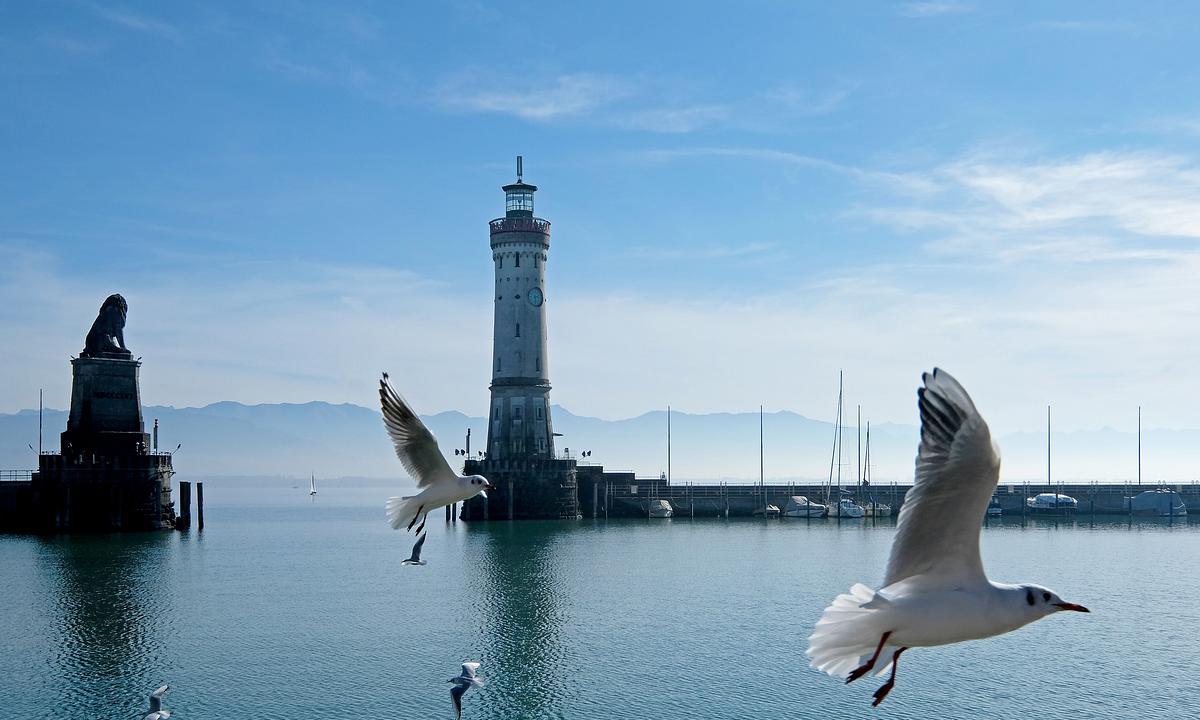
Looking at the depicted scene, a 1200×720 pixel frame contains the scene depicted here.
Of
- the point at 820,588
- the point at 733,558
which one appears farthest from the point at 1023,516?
the point at 820,588

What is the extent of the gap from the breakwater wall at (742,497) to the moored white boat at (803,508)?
3.75 feet

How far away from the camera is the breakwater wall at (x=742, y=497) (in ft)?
335

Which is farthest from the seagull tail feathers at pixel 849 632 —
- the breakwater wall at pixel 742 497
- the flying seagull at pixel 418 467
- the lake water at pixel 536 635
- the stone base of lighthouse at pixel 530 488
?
the breakwater wall at pixel 742 497

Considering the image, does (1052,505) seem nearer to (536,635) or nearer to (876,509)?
(876,509)

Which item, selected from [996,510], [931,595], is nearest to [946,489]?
[931,595]

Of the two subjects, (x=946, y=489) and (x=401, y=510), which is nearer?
(x=946, y=489)

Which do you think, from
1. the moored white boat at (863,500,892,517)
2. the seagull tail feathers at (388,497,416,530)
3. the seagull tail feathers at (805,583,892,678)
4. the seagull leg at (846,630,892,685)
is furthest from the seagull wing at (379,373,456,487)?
the moored white boat at (863,500,892,517)

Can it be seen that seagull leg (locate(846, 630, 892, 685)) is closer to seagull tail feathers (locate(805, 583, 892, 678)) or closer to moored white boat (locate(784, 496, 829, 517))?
seagull tail feathers (locate(805, 583, 892, 678))

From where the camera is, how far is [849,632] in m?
8.06

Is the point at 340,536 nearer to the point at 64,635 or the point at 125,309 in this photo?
the point at 125,309

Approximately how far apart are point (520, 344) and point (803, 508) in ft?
123

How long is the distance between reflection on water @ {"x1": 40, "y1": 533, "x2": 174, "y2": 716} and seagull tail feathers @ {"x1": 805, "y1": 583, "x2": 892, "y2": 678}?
28.5 metres

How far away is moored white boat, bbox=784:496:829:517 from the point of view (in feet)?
361

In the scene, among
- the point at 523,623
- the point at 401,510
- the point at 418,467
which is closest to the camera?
the point at 401,510
